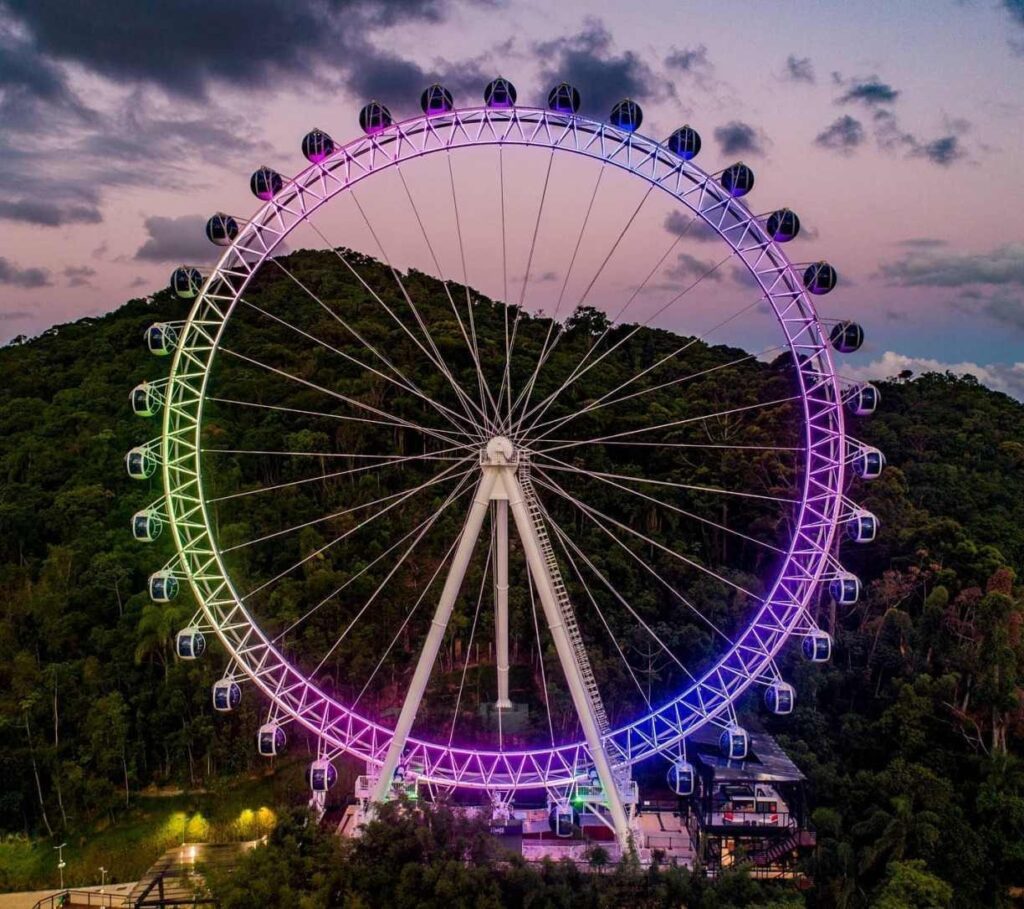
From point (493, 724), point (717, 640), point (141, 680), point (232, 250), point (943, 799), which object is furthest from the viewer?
point (717, 640)

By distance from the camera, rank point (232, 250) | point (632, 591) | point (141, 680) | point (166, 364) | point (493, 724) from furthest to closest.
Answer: point (166, 364), point (632, 591), point (141, 680), point (493, 724), point (232, 250)

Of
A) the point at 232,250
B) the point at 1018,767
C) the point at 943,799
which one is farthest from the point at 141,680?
the point at 1018,767

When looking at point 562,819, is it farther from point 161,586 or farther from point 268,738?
→ point 161,586

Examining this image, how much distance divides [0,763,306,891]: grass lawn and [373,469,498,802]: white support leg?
3.46 metres

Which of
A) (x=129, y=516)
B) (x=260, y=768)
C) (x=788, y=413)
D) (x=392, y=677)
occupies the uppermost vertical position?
(x=788, y=413)

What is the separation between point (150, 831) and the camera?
26703mm

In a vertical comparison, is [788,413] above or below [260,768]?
above

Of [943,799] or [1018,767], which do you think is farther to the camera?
[1018,767]

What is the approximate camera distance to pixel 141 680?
3047cm

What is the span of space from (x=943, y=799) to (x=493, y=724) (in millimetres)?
12201

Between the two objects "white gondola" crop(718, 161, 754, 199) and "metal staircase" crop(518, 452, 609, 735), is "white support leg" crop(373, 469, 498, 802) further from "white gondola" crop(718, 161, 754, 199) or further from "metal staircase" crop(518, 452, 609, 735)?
"white gondola" crop(718, 161, 754, 199)

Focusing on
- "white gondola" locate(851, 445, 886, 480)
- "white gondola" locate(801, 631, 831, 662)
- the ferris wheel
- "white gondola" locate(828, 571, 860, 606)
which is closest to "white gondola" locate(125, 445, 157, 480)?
the ferris wheel

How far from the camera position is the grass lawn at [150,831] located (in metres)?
24.1

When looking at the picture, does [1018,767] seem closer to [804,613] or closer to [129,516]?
[804,613]
